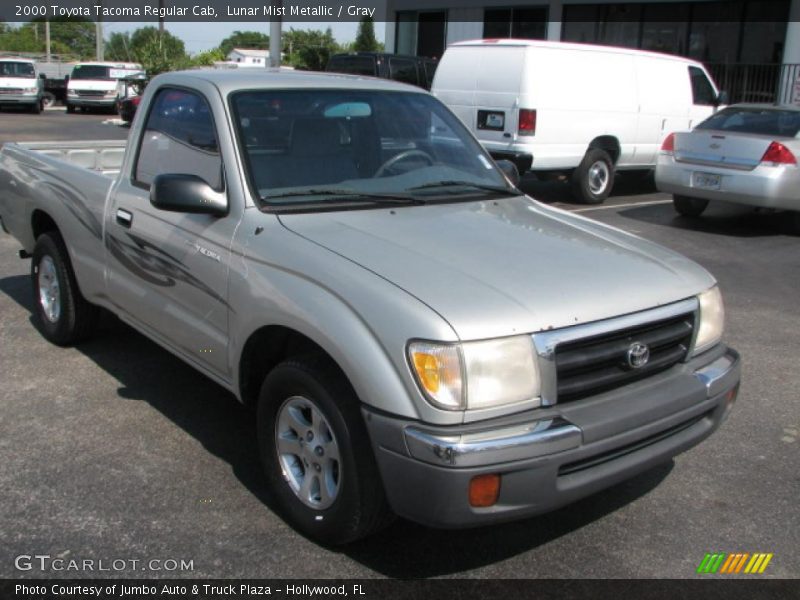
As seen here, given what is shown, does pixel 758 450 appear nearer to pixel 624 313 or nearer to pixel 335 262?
pixel 624 313

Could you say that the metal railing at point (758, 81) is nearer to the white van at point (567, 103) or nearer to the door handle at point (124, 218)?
the white van at point (567, 103)

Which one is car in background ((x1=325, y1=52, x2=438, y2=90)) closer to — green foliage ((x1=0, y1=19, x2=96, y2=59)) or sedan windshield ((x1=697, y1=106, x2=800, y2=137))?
sedan windshield ((x1=697, y1=106, x2=800, y2=137))

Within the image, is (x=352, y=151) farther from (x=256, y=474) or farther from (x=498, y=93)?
(x=498, y=93)

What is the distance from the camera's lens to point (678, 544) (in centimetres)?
352

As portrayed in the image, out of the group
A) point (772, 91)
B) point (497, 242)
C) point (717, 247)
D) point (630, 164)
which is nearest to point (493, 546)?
point (497, 242)

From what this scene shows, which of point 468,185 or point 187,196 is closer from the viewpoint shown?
point 187,196

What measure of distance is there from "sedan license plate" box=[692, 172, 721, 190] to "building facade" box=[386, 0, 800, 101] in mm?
9479

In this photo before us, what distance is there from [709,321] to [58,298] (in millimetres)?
3938

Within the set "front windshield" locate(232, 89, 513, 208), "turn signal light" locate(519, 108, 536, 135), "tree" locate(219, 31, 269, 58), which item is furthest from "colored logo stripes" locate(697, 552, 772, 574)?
"tree" locate(219, 31, 269, 58)

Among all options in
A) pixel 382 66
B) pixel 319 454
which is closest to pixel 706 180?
pixel 382 66

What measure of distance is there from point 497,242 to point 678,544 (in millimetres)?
1425

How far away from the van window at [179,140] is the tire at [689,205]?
836 cm

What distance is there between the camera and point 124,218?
4570 millimetres

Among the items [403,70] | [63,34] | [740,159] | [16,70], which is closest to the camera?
[740,159]
